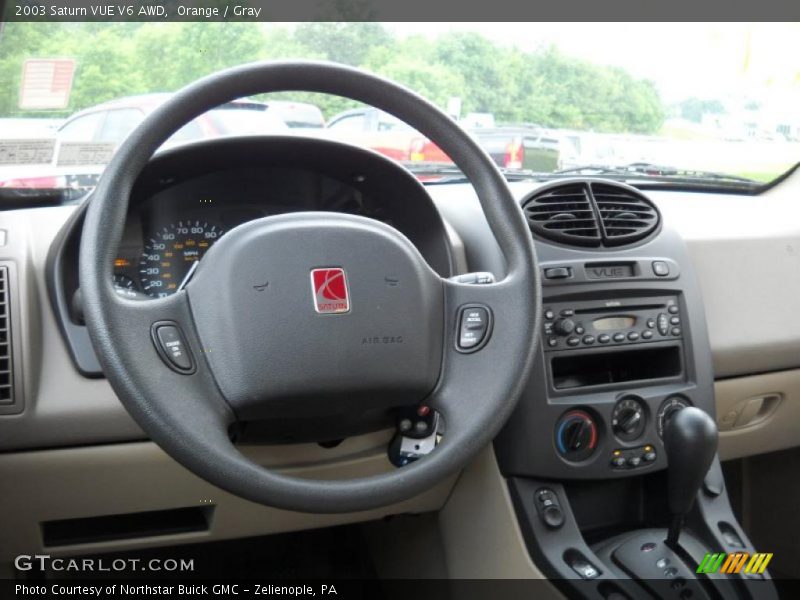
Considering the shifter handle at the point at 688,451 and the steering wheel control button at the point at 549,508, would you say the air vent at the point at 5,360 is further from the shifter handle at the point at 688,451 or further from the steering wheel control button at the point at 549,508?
the shifter handle at the point at 688,451

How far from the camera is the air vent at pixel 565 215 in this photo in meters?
1.89

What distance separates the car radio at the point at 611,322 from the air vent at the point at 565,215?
0.15 m

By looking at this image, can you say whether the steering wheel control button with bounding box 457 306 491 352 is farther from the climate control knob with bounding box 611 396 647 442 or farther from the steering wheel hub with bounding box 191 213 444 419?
the climate control knob with bounding box 611 396 647 442

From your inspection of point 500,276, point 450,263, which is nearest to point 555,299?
point 500,276

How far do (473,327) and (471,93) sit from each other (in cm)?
71

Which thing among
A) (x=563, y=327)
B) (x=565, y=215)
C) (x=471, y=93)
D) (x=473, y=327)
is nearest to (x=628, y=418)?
(x=563, y=327)

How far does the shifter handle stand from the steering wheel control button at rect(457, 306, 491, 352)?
517 mm

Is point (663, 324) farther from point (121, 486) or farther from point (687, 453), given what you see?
point (121, 486)

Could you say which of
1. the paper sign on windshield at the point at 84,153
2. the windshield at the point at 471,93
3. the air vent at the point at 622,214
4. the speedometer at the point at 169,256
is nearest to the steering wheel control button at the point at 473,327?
the windshield at the point at 471,93

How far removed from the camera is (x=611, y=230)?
1.94m

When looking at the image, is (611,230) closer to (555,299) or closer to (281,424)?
(555,299)

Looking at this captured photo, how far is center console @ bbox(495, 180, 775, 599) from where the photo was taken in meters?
1.73

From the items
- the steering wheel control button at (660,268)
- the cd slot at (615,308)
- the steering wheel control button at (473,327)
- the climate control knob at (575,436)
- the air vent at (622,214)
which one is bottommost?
the climate control knob at (575,436)

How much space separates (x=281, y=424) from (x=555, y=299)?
662mm
